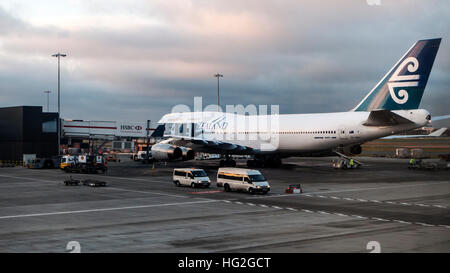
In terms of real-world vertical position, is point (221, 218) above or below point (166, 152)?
below

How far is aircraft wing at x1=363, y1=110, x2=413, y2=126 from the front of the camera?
174ft

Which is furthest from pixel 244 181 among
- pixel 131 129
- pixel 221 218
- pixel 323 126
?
pixel 131 129

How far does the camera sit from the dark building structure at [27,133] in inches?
Answer: 3110

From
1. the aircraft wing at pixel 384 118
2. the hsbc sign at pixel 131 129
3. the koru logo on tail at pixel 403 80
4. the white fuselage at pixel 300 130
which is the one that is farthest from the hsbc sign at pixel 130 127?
the koru logo on tail at pixel 403 80

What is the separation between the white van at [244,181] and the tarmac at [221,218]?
822mm

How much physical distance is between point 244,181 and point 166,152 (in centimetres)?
2906

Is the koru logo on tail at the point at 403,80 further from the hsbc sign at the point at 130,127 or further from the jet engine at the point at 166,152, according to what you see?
the hsbc sign at the point at 130,127

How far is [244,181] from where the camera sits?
1542 inches

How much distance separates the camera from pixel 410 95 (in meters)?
54.5

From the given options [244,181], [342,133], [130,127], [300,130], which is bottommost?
[244,181]

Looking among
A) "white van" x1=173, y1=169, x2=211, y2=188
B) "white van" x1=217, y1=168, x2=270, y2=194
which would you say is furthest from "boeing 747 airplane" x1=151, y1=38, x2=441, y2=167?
"white van" x1=217, y1=168, x2=270, y2=194

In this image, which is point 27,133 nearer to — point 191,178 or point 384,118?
point 191,178
